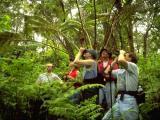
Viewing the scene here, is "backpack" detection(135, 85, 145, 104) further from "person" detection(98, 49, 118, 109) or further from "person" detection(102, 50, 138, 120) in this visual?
"person" detection(98, 49, 118, 109)

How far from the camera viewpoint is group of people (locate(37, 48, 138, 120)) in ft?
21.6

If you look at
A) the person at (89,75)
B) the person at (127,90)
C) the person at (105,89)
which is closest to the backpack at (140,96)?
the person at (127,90)

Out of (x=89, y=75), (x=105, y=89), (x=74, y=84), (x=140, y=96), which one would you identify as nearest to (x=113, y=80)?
(x=105, y=89)

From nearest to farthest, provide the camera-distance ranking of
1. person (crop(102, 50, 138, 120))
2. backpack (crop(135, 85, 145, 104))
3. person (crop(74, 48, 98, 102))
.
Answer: person (crop(102, 50, 138, 120))
backpack (crop(135, 85, 145, 104))
person (crop(74, 48, 98, 102))

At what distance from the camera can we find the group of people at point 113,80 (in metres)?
6.57

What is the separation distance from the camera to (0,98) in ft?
23.5

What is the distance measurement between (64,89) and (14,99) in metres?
0.95

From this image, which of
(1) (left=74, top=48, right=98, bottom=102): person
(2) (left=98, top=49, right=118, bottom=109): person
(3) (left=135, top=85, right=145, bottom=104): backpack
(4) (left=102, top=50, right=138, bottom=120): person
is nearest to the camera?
(4) (left=102, top=50, right=138, bottom=120): person

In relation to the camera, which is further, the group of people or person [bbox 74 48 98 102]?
person [bbox 74 48 98 102]

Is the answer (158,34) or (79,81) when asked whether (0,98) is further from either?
(158,34)

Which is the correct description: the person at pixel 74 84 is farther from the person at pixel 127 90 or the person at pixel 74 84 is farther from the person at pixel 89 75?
the person at pixel 127 90

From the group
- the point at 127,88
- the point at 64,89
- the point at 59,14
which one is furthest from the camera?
the point at 59,14

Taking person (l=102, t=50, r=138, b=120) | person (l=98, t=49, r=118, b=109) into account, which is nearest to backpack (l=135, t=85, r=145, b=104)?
person (l=102, t=50, r=138, b=120)

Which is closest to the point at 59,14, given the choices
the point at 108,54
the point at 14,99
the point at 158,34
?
the point at 158,34
